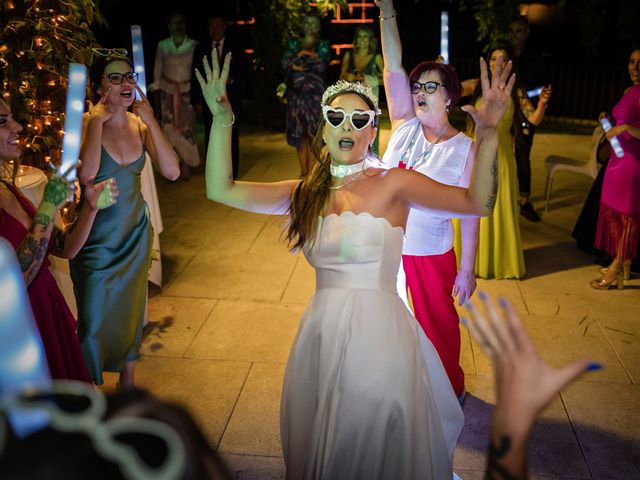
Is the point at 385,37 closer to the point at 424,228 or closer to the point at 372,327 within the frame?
the point at 424,228

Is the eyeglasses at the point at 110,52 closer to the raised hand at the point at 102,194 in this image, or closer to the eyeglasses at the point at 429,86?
the raised hand at the point at 102,194

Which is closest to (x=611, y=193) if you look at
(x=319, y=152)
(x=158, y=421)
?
(x=319, y=152)

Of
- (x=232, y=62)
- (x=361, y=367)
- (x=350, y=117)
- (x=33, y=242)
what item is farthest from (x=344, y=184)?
(x=232, y=62)

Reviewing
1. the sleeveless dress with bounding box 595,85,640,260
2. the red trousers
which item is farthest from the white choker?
the sleeveless dress with bounding box 595,85,640,260

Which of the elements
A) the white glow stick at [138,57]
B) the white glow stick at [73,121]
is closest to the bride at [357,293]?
the white glow stick at [73,121]

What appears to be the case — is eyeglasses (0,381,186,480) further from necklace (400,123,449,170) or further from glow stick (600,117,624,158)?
glow stick (600,117,624,158)

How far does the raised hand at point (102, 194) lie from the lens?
2.95 metres

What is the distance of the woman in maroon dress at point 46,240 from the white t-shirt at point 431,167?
156 cm

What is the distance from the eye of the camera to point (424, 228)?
3.66 metres

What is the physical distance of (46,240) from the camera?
2.70m

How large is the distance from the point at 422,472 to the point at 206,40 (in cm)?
792

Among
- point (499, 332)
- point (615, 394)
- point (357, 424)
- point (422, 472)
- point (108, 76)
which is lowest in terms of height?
point (615, 394)

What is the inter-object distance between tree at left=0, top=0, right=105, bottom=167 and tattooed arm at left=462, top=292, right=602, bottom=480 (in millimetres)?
3403

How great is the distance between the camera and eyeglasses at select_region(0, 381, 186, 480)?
101 cm
